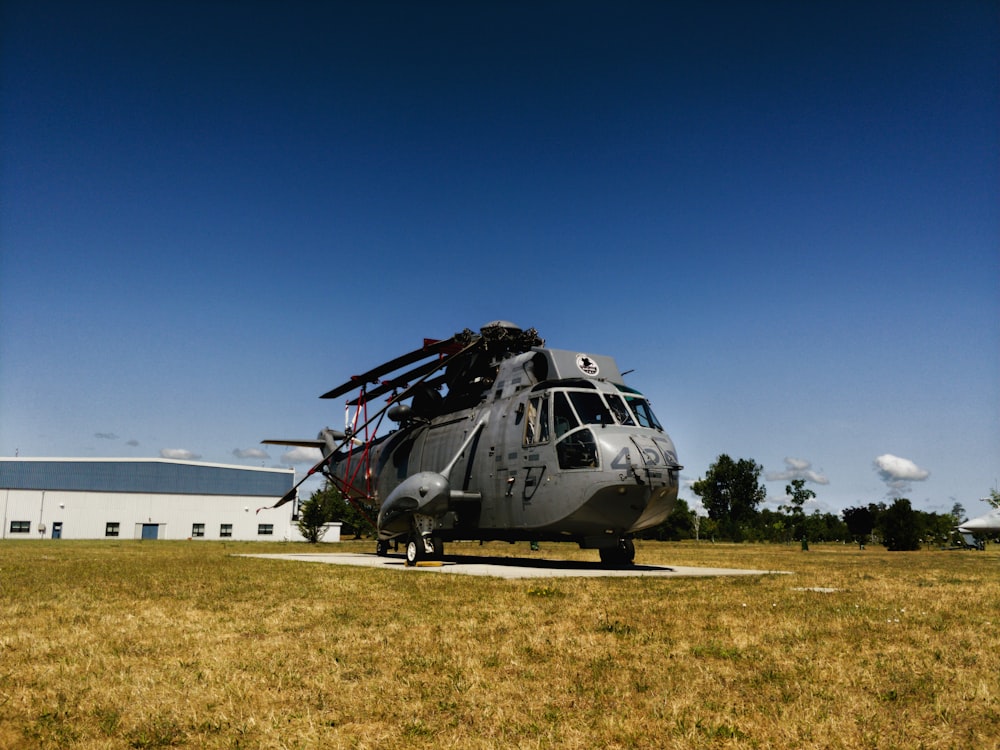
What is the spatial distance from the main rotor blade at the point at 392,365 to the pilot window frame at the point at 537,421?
17.3 ft

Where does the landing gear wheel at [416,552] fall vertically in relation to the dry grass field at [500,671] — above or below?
below

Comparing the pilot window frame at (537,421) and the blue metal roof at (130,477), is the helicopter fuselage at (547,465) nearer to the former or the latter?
the pilot window frame at (537,421)

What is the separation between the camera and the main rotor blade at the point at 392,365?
22969 millimetres

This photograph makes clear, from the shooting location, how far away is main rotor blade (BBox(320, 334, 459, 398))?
23.0 meters

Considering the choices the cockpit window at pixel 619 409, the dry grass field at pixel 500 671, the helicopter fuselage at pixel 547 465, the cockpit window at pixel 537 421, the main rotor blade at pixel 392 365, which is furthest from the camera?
the main rotor blade at pixel 392 365

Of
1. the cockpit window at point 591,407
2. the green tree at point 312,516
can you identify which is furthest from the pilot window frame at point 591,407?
the green tree at point 312,516

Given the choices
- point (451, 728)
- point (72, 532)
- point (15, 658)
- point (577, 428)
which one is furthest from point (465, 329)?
point (72, 532)

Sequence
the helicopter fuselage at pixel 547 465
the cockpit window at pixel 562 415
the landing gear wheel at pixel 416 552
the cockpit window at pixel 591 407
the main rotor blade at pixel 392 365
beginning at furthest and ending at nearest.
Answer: the main rotor blade at pixel 392 365
the landing gear wheel at pixel 416 552
the cockpit window at pixel 591 407
the cockpit window at pixel 562 415
the helicopter fuselage at pixel 547 465

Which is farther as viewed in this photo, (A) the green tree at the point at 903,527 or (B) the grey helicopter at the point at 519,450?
(A) the green tree at the point at 903,527

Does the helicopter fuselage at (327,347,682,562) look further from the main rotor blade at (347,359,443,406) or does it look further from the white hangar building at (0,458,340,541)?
the white hangar building at (0,458,340,541)

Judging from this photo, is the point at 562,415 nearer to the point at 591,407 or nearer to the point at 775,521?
the point at 591,407

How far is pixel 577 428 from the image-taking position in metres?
17.2

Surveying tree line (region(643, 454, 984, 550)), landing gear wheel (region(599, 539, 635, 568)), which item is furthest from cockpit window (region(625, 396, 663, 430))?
tree line (region(643, 454, 984, 550))

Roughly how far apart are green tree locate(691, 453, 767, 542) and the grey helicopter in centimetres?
9641
